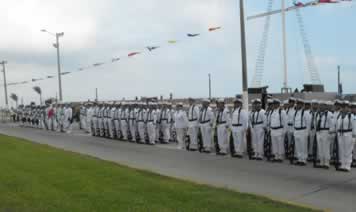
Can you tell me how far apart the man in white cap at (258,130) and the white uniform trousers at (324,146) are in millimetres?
1999

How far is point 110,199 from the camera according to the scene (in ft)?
24.4

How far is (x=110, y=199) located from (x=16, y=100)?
52660 mm

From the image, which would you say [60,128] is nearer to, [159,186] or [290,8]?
[290,8]

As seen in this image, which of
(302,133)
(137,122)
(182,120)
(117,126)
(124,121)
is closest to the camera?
(302,133)

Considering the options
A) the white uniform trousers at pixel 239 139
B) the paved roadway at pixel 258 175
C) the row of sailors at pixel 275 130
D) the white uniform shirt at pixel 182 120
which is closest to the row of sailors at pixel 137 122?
the row of sailors at pixel 275 130

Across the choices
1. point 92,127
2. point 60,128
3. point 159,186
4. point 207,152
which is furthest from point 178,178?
point 60,128

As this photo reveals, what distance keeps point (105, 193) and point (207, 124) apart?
806 centimetres

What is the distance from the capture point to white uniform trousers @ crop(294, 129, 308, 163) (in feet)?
40.4

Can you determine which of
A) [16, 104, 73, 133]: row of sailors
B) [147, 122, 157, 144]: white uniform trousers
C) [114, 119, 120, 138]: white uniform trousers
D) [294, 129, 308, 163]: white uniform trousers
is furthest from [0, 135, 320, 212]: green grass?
[16, 104, 73, 133]: row of sailors

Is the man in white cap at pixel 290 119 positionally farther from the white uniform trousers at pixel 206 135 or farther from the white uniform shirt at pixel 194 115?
the white uniform shirt at pixel 194 115

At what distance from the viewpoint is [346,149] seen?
11.5 metres

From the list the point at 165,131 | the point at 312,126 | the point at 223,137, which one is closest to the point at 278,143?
the point at 312,126

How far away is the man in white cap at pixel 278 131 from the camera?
1295 cm

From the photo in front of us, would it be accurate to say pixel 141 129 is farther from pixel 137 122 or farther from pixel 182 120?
pixel 182 120
